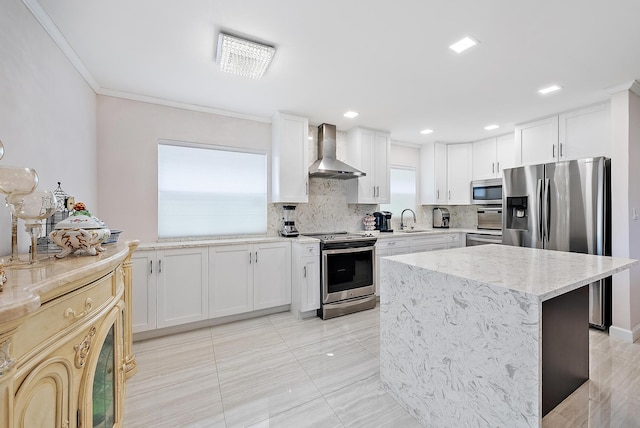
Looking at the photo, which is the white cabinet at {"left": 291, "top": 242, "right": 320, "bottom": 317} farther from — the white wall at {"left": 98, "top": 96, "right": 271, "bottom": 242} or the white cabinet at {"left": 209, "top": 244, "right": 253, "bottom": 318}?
the white wall at {"left": 98, "top": 96, "right": 271, "bottom": 242}

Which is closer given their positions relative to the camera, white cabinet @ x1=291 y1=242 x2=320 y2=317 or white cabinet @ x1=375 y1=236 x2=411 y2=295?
white cabinet @ x1=291 y1=242 x2=320 y2=317

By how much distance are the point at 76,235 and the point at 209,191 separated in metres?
2.14

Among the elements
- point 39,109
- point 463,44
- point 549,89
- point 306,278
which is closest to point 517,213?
point 549,89

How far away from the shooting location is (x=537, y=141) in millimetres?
3600

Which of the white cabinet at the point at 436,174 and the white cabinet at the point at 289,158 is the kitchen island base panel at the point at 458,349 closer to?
the white cabinet at the point at 289,158

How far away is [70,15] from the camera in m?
1.74

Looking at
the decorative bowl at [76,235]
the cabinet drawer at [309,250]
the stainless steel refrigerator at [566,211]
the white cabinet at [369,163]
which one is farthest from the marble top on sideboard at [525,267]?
the white cabinet at [369,163]

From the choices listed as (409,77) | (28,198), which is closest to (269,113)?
(409,77)

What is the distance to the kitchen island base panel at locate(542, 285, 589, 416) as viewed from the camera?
1692 millimetres

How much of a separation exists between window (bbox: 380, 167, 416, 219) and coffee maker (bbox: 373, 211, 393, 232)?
0.35 metres

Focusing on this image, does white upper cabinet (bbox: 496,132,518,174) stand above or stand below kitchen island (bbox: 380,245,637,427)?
above

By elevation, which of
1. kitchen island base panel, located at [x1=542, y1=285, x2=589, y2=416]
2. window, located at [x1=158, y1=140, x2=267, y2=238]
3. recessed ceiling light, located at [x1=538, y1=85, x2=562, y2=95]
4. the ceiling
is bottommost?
kitchen island base panel, located at [x1=542, y1=285, x2=589, y2=416]

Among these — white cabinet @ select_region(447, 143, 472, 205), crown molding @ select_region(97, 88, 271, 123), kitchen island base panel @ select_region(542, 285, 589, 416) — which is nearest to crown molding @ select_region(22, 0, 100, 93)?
crown molding @ select_region(97, 88, 271, 123)

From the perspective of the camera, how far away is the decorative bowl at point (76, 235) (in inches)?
48.2
